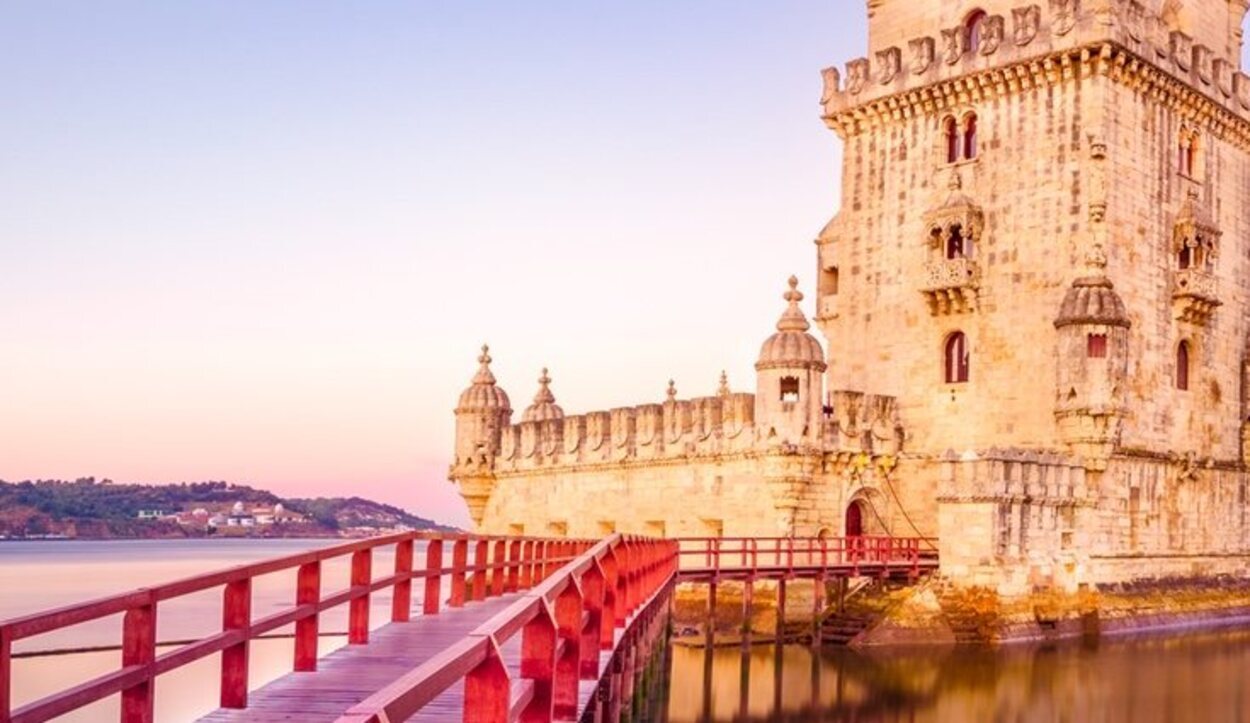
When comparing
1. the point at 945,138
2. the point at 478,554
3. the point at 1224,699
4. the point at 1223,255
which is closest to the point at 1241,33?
the point at 1223,255

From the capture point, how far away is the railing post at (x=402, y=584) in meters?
15.1

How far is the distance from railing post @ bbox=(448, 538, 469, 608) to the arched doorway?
19.1 metres

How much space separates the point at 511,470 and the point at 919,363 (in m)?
15.1

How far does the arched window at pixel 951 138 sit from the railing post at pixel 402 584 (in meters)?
25.5

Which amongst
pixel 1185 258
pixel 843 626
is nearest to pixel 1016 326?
pixel 1185 258

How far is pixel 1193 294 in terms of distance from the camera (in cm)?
3653

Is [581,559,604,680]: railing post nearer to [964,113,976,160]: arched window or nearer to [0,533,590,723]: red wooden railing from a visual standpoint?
[0,533,590,723]: red wooden railing

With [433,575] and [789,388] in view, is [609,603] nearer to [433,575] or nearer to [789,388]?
[433,575]

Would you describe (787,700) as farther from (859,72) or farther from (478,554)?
(859,72)

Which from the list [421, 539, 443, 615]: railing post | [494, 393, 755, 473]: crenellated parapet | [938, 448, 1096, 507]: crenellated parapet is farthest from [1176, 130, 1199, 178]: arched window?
[421, 539, 443, 615]: railing post

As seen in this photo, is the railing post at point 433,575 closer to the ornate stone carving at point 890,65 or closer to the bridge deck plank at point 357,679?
the bridge deck plank at point 357,679

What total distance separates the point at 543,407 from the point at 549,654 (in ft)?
146

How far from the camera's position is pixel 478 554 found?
61.8 feet

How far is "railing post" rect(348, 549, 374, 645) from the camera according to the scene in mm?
13156
